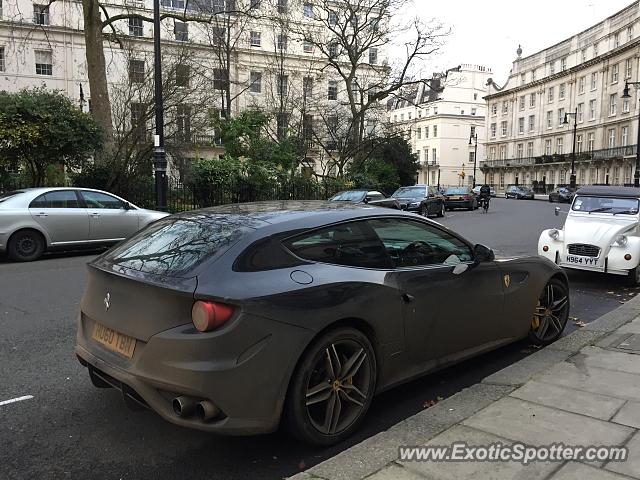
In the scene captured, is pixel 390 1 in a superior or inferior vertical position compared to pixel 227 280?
superior

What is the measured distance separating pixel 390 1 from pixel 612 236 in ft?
86.6

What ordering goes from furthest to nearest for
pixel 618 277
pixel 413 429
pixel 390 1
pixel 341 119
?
pixel 341 119 < pixel 390 1 < pixel 618 277 < pixel 413 429

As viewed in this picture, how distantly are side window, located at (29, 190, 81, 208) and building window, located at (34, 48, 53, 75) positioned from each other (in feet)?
133

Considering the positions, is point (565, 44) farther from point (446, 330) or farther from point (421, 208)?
point (446, 330)

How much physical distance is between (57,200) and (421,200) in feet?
57.8

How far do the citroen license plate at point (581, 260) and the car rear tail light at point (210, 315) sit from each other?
7584 mm

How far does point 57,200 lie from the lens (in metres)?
11.7

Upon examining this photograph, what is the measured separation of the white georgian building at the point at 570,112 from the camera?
6328 cm

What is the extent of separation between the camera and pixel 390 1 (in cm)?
3103

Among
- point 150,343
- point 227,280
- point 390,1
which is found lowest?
point 150,343

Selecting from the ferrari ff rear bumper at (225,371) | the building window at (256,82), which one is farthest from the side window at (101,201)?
the building window at (256,82)

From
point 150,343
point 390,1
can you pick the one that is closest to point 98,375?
point 150,343

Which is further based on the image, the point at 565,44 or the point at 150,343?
the point at 565,44

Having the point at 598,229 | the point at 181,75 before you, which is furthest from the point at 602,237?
the point at 181,75
